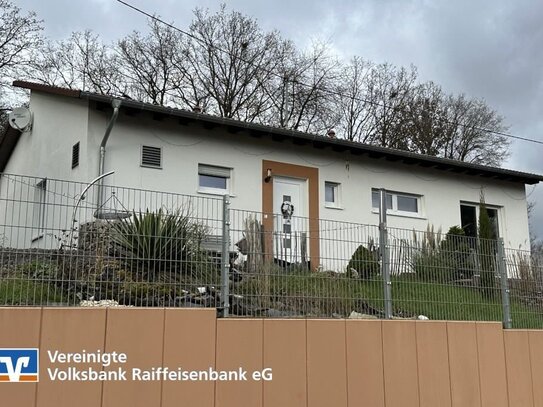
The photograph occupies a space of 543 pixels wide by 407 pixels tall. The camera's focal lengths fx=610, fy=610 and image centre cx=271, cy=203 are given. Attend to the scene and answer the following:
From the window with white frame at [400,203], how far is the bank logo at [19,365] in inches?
451

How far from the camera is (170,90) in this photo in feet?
95.5

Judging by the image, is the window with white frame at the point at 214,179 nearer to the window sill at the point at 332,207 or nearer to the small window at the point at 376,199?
the window sill at the point at 332,207

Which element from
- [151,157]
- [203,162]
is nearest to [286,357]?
[151,157]

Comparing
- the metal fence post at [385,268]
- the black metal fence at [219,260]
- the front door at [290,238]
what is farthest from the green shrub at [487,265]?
the front door at [290,238]

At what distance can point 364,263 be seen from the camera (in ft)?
26.5

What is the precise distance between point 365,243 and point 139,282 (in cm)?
320

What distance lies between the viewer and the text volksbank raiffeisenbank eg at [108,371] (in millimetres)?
5992

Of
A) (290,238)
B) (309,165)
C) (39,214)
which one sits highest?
(309,165)

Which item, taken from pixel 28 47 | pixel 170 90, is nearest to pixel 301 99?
pixel 170 90

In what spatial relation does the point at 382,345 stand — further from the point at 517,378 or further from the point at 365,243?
the point at 517,378

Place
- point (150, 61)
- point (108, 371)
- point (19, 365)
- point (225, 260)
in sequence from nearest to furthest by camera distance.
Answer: point (19, 365) < point (108, 371) < point (225, 260) < point (150, 61)

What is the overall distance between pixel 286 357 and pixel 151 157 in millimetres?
7126

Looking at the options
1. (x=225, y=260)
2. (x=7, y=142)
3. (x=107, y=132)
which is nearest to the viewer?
(x=225, y=260)

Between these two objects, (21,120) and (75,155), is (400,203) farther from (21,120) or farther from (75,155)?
(21,120)
